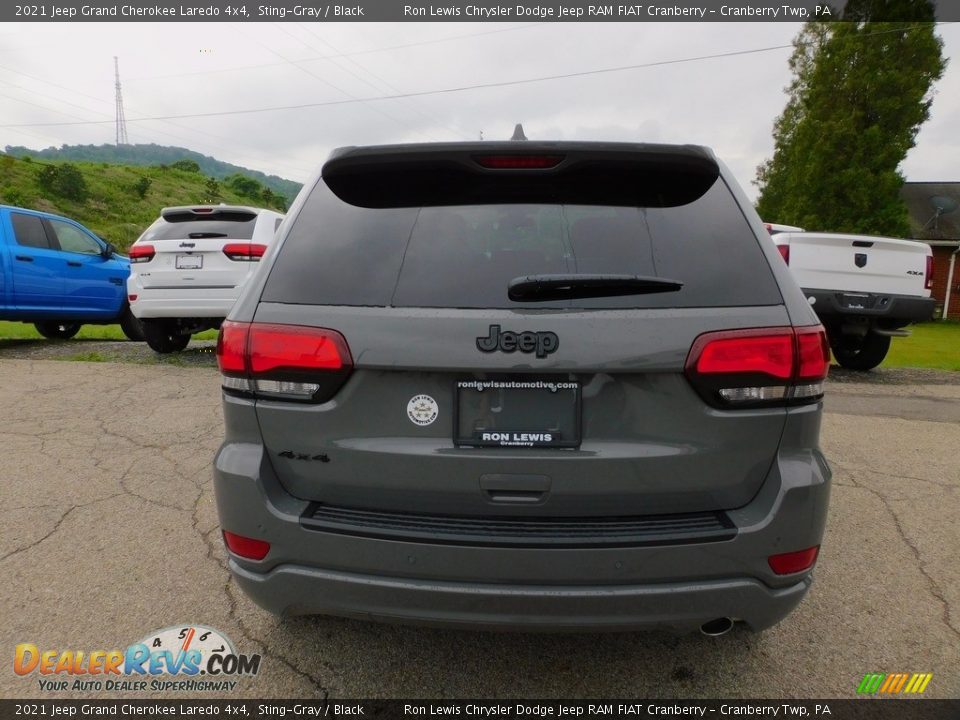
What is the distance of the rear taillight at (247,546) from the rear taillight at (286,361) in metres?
0.43

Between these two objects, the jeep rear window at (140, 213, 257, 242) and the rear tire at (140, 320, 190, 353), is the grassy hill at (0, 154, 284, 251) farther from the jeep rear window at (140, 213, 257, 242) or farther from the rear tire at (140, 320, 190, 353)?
the jeep rear window at (140, 213, 257, 242)

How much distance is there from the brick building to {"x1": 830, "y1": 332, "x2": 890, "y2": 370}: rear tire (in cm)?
1835

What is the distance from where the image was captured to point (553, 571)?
1.67 meters

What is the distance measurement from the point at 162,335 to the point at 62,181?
47.1m

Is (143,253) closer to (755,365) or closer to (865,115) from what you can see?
(755,365)

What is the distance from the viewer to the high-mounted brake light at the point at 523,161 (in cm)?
190

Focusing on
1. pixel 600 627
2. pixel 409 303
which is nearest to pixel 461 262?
pixel 409 303

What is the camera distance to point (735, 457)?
1707mm

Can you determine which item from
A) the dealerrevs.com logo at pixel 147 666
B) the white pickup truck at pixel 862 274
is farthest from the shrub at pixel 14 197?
the dealerrevs.com logo at pixel 147 666

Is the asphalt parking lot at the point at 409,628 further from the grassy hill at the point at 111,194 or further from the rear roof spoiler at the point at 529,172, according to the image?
the grassy hill at the point at 111,194

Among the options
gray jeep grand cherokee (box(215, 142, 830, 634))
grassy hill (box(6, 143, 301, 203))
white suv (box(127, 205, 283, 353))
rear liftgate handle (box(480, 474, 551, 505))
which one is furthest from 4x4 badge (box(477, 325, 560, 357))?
grassy hill (box(6, 143, 301, 203))

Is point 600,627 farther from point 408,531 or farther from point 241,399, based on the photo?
point 241,399

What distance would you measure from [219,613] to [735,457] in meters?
2.10

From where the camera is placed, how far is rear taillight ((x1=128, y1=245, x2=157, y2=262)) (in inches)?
283
